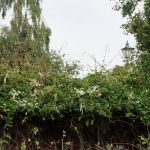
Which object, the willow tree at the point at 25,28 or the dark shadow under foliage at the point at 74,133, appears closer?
the dark shadow under foliage at the point at 74,133

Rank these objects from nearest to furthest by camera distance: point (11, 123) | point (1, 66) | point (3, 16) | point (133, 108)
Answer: point (11, 123) < point (133, 108) < point (1, 66) < point (3, 16)

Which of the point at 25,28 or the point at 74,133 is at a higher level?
the point at 25,28

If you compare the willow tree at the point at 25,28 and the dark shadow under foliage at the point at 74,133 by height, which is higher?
the willow tree at the point at 25,28

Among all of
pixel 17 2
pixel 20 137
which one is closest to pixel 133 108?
pixel 20 137

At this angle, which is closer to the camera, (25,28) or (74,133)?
(74,133)

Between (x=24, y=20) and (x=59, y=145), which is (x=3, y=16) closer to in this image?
(x=24, y=20)

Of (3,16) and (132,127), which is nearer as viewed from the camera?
(132,127)

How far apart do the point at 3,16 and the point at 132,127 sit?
2922 centimetres

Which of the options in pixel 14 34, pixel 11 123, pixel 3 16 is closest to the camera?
pixel 11 123

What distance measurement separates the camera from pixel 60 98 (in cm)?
588

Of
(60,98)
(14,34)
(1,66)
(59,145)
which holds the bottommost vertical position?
(59,145)

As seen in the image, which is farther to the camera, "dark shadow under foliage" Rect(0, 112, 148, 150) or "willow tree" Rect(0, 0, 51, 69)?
"willow tree" Rect(0, 0, 51, 69)

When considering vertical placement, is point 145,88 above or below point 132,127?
above

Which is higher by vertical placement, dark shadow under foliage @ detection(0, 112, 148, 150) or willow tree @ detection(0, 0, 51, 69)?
willow tree @ detection(0, 0, 51, 69)
